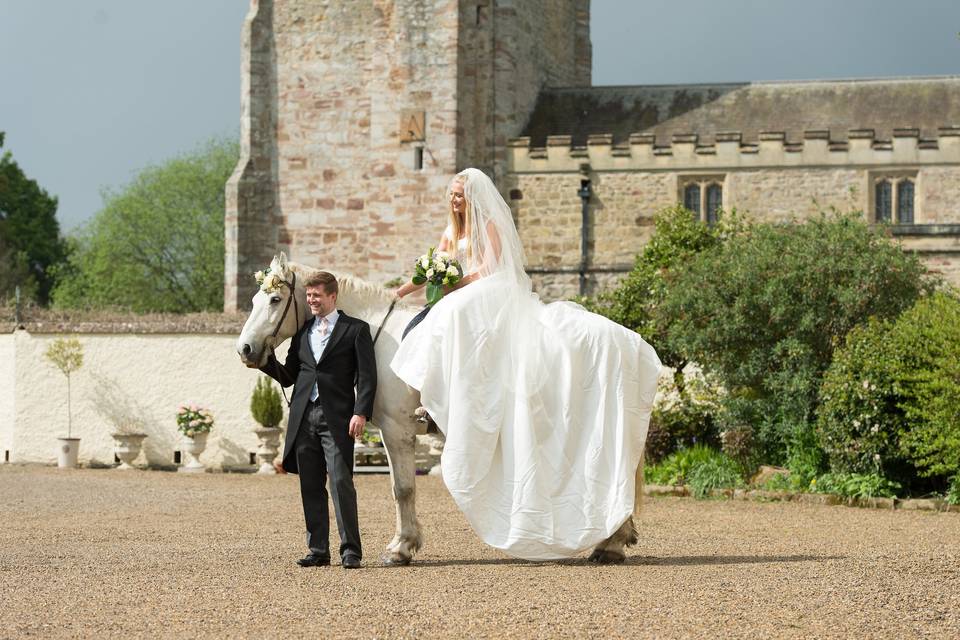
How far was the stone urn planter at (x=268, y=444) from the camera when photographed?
Result: 821 inches

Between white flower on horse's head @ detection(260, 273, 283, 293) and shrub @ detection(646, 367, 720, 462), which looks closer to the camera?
white flower on horse's head @ detection(260, 273, 283, 293)

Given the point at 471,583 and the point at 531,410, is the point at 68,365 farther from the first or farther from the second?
the point at 471,583

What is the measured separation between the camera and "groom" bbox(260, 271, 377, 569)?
8.35m

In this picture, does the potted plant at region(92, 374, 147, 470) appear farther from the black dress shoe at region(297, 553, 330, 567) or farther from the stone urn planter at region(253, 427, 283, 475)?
the black dress shoe at region(297, 553, 330, 567)

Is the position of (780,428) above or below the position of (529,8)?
below

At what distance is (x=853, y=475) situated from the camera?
14.5 meters

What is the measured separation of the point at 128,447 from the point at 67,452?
105 cm

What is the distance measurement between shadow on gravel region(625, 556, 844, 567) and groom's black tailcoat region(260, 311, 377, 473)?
191 centimetres

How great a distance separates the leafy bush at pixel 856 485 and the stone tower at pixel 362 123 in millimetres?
16154

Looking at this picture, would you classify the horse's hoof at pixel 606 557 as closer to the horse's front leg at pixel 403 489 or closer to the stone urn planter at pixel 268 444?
the horse's front leg at pixel 403 489

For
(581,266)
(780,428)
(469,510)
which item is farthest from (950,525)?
(581,266)

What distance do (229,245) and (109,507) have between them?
1782cm

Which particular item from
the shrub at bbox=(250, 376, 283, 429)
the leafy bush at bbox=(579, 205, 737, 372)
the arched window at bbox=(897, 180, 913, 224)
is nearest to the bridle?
the leafy bush at bbox=(579, 205, 737, 372)

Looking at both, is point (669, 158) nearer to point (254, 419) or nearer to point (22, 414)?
point (254, 419)
